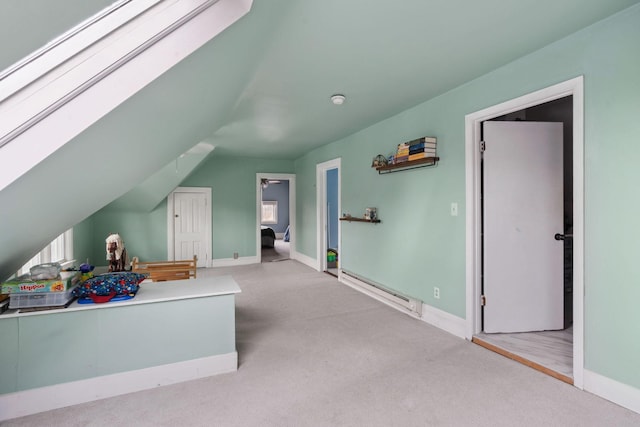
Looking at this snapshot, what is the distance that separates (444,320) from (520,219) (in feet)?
3.91

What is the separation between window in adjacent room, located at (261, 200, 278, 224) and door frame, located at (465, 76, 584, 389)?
975 cm

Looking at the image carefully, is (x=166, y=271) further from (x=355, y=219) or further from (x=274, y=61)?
(x=355, y=219)

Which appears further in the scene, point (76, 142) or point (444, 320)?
point (444, 320)

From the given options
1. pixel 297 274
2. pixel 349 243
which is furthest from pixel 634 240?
pixel 297 274

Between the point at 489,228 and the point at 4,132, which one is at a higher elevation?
the point at 4,132

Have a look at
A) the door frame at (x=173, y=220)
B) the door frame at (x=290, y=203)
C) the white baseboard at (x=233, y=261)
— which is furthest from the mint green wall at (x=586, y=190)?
the door frame at (x=173, y=220)

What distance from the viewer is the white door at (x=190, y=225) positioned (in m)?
6.18

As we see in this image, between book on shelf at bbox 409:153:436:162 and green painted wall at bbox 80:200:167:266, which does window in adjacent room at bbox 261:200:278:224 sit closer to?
green painted wall at bbox 80:200:167:266

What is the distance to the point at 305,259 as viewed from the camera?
655 centimetres

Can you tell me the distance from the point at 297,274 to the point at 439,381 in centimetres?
364

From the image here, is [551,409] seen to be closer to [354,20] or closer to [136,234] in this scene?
[354,20]

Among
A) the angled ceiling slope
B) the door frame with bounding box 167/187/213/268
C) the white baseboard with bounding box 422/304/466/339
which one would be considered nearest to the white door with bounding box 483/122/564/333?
the white baseboard with bounding box 422/304/466/339

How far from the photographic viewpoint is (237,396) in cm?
199

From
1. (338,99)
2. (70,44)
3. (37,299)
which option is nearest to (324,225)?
(338,99)
